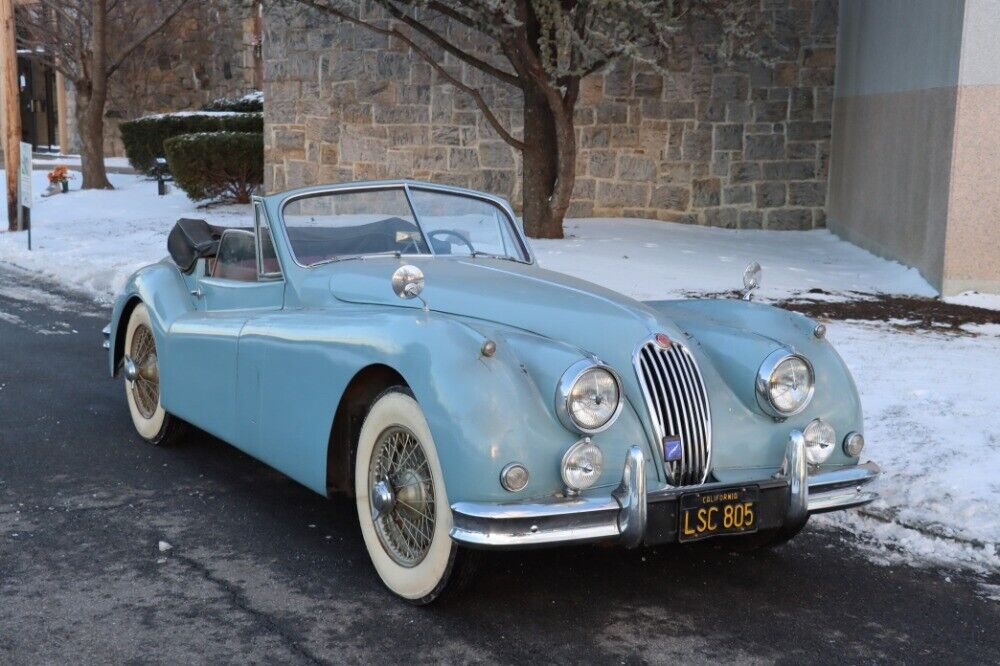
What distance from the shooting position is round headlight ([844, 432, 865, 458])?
426cm

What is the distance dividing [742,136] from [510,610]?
12.1 meters

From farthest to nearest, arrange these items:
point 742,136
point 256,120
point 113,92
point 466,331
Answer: point 113,92, point 256,120, point 742,136, point 466,331

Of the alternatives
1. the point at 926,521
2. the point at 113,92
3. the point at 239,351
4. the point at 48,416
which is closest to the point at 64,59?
the point at 113,92

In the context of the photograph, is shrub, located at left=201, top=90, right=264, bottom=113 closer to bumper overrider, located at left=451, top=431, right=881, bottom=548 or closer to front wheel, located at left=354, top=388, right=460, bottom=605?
front wheel, located at left=354, top=388, right=460, bottom=605

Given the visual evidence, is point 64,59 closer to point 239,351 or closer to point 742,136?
point 742,136

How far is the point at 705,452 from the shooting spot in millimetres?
4035

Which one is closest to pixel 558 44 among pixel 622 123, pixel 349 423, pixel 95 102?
pixel 622 123

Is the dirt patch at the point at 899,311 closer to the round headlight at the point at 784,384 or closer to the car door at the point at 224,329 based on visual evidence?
the round headlight at the point at 784,384

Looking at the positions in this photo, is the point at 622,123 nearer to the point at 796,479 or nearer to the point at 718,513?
the point at 796,479

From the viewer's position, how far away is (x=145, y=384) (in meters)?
6.09

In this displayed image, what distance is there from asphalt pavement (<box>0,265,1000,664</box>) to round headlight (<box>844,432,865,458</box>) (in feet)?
1.50

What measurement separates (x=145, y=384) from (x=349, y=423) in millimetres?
2174

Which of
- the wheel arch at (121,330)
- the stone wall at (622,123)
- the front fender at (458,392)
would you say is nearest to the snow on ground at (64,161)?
the stone wall at (622,123)

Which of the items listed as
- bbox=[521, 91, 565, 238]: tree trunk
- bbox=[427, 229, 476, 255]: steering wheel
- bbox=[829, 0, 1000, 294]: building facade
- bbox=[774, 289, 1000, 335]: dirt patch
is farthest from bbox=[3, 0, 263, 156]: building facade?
bbox=[427, 229, 476, 255]: steering wheel
